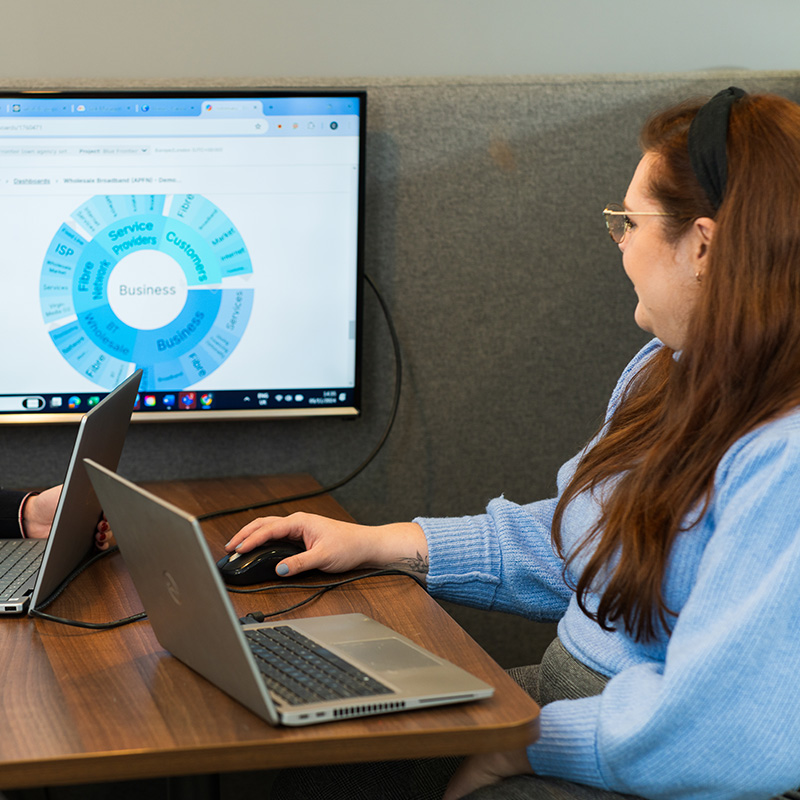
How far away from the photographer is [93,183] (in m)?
1.20

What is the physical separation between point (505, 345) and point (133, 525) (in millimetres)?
837

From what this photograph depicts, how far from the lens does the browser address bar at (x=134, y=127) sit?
3.86 ft

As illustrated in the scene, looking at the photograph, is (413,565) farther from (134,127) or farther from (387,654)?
(134,127)

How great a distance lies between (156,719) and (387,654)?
0.58ft

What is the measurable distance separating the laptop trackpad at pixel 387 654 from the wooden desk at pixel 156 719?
1.6 inches

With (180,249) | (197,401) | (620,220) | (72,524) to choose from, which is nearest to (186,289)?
(180,249)

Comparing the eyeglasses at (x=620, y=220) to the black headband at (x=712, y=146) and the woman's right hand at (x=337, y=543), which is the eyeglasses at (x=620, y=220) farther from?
the woman's right hand at (x=337, y=543)

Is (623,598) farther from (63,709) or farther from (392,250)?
(392,250)

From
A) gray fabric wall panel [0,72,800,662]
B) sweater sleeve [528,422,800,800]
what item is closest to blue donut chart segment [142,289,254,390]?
gray fabric wall panel [0,72,800,662]

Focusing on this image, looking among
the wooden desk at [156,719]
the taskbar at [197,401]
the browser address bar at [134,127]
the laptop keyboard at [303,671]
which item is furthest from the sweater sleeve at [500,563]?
the browser address bar at [134,127]

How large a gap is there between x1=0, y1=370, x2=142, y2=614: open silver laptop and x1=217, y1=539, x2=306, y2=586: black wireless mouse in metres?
0.14

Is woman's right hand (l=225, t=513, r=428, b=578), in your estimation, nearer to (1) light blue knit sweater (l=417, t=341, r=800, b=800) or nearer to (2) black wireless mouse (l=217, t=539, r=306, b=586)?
(2) black wireless mouse (l=217, t=539, r=306, b=586)

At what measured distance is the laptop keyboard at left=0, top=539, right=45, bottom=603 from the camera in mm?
825

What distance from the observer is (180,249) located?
1231mm
